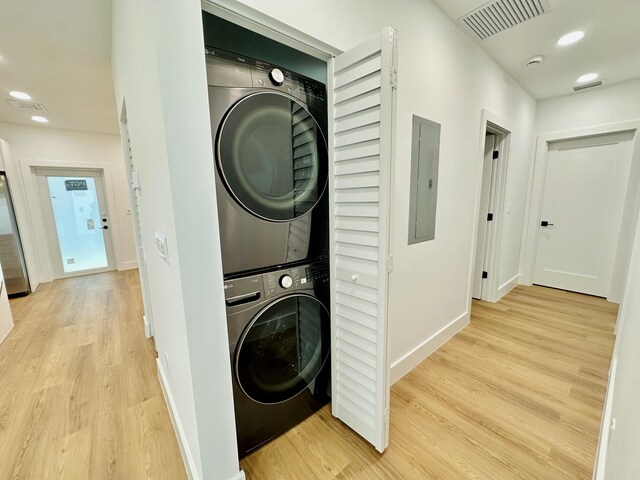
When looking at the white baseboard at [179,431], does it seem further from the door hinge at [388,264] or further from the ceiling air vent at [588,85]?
the ceiling air vent at [588,85]

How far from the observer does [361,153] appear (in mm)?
1137

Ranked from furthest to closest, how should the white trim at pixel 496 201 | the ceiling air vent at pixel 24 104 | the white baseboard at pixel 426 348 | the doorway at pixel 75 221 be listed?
the doorway at pixel 75 221, the ceiling air vent at pixel 24 104, the white trim at pixel 496 201, the white baseboard at pixel 426 348

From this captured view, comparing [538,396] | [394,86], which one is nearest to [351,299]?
[394,86]

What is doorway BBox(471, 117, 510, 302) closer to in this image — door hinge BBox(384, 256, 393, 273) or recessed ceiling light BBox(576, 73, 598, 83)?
recessed ceiling light BBox(576, 73, 598, 83)

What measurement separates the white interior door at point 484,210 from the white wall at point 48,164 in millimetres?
5709

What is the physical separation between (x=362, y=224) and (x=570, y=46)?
258 cm

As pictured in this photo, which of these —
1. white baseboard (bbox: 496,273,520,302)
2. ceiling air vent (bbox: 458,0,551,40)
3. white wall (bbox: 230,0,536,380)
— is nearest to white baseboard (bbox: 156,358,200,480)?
white wall (bbox: 230,0,536,380)

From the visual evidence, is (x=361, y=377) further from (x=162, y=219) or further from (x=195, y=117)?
(x=195, y=117)

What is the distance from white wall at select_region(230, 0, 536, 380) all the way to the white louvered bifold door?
0.59 feet

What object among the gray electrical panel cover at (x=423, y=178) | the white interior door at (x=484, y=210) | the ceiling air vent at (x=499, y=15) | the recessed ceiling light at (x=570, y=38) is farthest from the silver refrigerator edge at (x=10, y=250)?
the recessed ceiling light at (x=570, y=38)

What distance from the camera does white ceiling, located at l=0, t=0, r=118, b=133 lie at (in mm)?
1604

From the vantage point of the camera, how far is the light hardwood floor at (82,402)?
1.30 meters

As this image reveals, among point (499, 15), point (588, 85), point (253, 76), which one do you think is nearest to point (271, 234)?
point (253, 76)

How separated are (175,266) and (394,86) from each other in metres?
1.07
